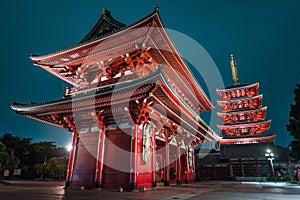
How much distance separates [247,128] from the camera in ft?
106

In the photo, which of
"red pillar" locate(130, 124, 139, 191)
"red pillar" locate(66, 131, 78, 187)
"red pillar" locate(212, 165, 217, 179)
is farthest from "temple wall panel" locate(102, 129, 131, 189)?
"red pillar" locate(212, 165, 217, 179)

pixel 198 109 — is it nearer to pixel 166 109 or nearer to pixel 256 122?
pixel 166 109

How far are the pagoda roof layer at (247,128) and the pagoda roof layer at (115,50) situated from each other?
21.4 metres

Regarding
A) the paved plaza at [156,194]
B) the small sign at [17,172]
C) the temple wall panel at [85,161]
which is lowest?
the small sign at [17,172]

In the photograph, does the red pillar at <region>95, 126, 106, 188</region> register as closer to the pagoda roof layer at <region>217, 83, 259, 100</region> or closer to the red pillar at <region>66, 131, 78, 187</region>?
the red pillar at <region>66, 131, 78, 187</region>

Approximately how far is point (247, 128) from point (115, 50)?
29057mm

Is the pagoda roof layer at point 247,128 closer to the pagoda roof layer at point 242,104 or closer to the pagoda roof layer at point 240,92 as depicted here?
the pagoda roof layer at point 242,104

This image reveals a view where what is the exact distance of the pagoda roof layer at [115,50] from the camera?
425 inches

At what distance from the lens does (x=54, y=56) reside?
13.3 metres

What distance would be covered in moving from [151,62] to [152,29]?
2.64 meters

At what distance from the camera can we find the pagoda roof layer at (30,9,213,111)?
1080 cm

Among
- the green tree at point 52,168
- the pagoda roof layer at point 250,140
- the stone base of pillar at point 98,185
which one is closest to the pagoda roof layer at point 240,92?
the pagoda roof layer at point 250,140

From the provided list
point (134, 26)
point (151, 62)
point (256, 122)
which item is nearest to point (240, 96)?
point (256, 122)

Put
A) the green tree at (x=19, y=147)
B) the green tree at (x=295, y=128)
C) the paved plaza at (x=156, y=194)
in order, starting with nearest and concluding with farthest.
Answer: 1. the paved plaza at (x=156, y=194)
2. the green tree at (x=295, y=128)
3. the green tree at (x=19, y=147)
